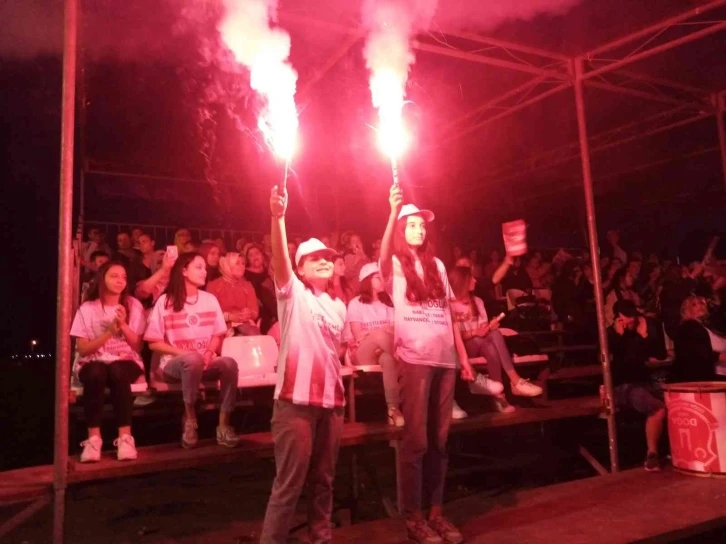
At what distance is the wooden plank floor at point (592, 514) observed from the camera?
439cm

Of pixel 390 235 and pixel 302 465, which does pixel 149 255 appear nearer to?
pixel 390 235

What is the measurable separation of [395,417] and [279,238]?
259 centimetres

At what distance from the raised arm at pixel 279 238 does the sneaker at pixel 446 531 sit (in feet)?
6.67

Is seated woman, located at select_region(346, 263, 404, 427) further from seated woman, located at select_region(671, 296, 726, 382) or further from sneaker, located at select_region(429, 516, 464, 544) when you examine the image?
seated woman, located at select_region(671, 296, 726, 382)

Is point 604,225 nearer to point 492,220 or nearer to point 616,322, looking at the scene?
point 492,220

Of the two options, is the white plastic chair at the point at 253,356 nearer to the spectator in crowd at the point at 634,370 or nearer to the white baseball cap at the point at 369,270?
the white baseball cap at the point at 369,270

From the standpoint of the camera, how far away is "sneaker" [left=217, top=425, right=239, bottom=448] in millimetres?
4770

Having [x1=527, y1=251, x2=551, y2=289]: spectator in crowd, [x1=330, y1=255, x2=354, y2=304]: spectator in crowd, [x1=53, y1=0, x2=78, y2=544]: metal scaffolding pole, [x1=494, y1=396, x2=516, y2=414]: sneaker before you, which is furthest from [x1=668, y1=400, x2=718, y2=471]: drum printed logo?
[x1=53, y1=0, x2=78, y2=544]: metal scaffolding pole

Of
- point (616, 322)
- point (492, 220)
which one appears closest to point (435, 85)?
point (616, 322)

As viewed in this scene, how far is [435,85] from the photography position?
26.3 ft

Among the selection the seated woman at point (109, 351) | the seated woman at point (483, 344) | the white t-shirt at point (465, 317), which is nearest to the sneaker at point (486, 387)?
the seated woman at point (483, 344)

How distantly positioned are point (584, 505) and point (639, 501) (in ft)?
1.63

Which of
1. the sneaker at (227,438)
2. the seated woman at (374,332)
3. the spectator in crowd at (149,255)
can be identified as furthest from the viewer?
the spectator in crowd at (149,255)

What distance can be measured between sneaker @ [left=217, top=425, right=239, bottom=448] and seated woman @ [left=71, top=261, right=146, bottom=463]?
0.67 m
